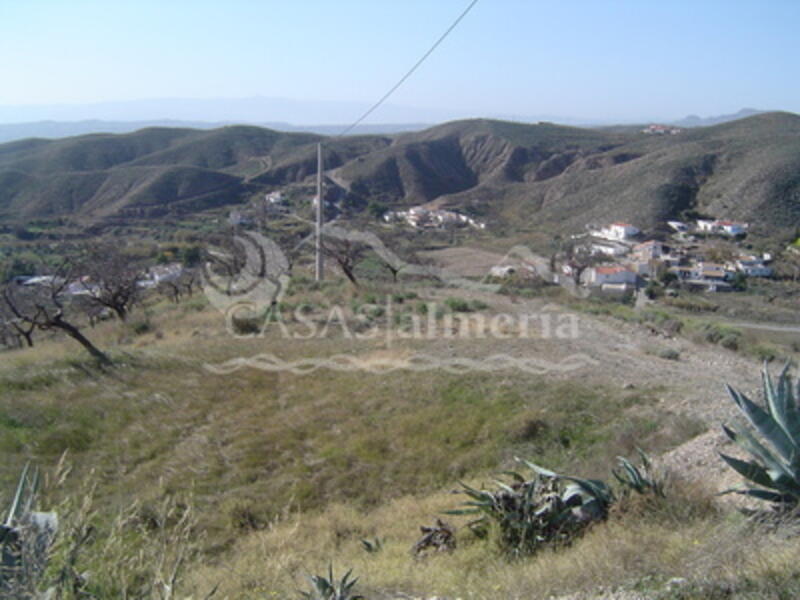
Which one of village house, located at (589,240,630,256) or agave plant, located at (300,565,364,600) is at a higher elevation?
agave plant, located at (300,565,364,600)

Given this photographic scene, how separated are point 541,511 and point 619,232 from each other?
120ft

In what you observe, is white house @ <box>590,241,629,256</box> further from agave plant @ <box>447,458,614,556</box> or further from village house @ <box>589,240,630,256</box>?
agave plant @ <box>447,458,614,556</box>

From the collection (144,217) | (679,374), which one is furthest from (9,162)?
(679,374)

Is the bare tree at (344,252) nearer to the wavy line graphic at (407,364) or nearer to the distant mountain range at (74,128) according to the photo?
the wavy line graphic at (407,364)

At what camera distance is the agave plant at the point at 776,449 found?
3361 mm

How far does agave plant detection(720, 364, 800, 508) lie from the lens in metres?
3.36

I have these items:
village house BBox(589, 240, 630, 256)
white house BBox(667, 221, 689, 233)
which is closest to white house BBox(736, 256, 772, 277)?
village house BBox(589, 240, 630, 256)

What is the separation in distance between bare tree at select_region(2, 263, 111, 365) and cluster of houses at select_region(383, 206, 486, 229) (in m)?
29.8

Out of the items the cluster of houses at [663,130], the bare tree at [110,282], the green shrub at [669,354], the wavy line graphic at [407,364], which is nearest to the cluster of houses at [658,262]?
the green shrub at [669,354]

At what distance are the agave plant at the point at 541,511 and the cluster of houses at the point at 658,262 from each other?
22628 mm

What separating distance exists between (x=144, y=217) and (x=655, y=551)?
142 feet

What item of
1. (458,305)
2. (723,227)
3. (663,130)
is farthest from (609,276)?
(663,130)

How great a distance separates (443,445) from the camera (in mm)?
7172

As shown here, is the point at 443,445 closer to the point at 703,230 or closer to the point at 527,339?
the point at 527,339
